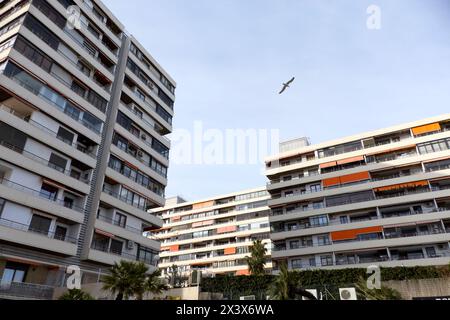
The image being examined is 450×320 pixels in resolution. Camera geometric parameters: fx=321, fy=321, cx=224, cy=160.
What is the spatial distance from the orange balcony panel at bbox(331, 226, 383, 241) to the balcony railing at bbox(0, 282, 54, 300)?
32.5m

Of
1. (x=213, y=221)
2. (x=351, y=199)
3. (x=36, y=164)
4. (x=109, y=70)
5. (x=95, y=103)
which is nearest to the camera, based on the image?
(x=36, y=164)

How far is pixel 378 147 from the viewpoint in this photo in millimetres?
44000

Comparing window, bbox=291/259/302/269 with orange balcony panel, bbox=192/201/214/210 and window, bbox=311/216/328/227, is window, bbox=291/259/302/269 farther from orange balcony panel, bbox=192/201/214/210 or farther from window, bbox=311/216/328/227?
orange balcony panel, bbox=192/201/214/210

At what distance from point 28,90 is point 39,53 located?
13.9ft

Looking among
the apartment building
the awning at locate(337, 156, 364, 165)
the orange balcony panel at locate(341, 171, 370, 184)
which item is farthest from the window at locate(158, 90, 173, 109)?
the apartment building

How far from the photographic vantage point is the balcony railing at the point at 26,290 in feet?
70.1

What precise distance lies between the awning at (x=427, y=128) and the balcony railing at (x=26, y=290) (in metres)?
44.6

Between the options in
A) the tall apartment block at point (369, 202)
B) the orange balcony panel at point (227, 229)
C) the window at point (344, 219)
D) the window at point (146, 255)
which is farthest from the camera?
the orange balcony panel at point (227, 229)

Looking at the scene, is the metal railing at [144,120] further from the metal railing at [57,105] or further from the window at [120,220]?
the window at [120,220]

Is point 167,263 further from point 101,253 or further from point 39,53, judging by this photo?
point 39,53

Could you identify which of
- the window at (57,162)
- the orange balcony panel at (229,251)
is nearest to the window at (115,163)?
the window at (57,162)

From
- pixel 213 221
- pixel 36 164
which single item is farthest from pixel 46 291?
pixel 213 221

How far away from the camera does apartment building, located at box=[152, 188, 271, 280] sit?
6291 cm

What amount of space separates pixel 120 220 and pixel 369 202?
100ft
